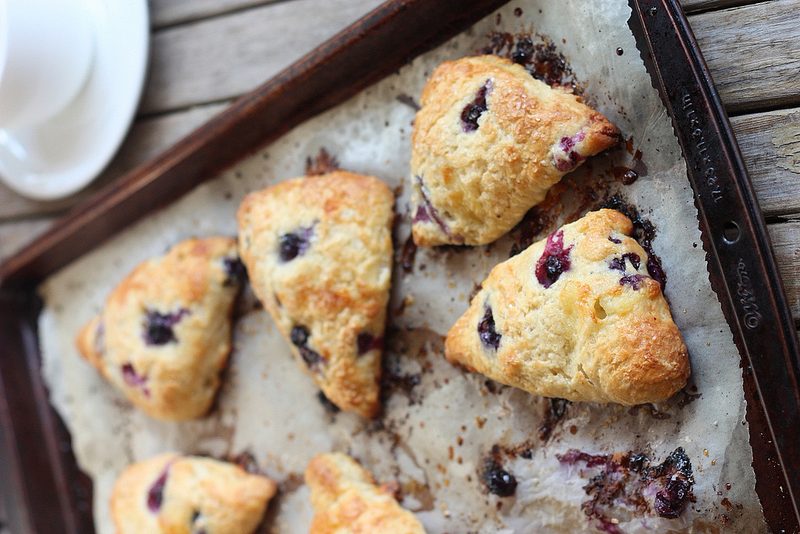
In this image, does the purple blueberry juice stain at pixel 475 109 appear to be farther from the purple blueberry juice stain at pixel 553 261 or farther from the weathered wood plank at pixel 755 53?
the weathered wood plank at pixel 755 53

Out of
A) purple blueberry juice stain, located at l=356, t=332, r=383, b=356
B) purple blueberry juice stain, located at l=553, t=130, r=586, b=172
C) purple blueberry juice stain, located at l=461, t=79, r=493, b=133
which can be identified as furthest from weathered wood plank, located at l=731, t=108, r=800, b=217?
purple blueberry juice stain, located at l=356, t=332, r=383, b=356

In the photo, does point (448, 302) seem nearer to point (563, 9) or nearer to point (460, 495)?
point (460, 495)

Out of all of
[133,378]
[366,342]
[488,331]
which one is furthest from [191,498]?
[488,331]

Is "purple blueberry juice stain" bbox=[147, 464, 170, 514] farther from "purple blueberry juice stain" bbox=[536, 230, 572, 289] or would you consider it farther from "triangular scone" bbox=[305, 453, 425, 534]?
"purple blueberry juice stain" bbox=[536, 230, 572, 289]

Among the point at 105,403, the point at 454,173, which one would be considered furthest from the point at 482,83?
the point at 105,403

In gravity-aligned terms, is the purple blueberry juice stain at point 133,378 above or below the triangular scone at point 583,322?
below

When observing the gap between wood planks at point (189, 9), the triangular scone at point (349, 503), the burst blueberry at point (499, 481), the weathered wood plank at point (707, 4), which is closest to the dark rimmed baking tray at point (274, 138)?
the weathered wood plank at point (707, 4)
